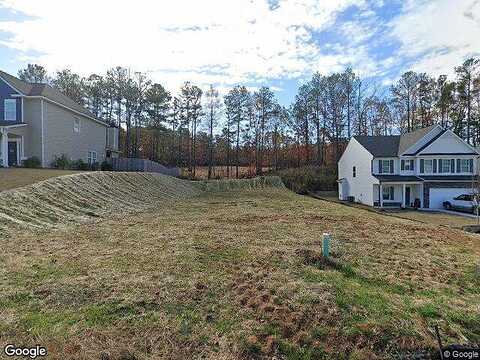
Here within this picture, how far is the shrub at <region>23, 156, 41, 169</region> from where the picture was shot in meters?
21.8

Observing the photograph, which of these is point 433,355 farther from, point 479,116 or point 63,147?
point 479,116

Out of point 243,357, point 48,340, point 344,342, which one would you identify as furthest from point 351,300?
point 48,340

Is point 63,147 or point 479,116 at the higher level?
point 479,116

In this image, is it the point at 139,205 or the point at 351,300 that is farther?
the point at 139,205

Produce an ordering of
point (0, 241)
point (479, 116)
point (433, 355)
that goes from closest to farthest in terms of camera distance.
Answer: point (433, 355), point (0, 241), point (479, 116)

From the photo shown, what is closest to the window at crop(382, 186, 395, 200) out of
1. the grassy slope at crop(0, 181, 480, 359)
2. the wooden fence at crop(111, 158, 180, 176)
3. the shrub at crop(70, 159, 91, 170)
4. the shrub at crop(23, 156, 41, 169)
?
the wooden fence at crop(111, 158, 180, 176)

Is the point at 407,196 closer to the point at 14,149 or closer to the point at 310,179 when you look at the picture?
the point at 310,179

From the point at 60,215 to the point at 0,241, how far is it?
3.35 metres

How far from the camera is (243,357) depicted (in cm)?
332

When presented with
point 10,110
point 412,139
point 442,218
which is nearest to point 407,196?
point 412,139

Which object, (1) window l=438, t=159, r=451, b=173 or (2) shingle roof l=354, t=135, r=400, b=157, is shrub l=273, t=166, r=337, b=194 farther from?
(1) window l=438, t=159, r=451, b=173

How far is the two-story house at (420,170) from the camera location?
28359 mm

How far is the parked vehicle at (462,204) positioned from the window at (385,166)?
5.15m

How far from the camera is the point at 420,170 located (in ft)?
97.1
